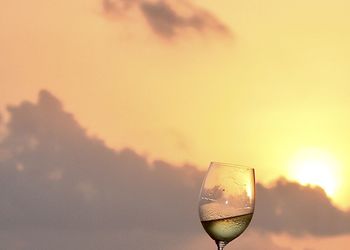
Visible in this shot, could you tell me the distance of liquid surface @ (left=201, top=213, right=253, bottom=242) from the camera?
19.4 ft

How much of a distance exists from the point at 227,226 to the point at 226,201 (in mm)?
107

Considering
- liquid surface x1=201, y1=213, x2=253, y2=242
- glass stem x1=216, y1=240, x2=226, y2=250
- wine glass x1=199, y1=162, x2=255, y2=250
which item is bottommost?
glass stem x1=216, y1=240, x2=226, y2=250

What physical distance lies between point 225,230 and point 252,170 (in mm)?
286

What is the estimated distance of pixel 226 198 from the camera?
5887mm

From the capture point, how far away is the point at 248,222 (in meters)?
5.95

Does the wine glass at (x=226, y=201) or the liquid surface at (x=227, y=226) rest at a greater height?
the wine glass at (x=226, y=201)

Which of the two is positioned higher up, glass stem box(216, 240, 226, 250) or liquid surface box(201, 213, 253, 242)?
liquid surface box(201, 213, 253, 242)

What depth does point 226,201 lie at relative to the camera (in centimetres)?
589

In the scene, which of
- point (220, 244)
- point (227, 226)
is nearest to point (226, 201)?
point (227, 226)

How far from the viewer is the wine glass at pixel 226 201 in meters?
5.90

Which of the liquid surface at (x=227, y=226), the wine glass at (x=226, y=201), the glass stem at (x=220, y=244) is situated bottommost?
the glass stem at (x=220, y=244)

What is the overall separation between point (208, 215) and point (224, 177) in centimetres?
17

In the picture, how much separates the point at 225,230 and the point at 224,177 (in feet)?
0.73

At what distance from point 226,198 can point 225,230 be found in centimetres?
14
